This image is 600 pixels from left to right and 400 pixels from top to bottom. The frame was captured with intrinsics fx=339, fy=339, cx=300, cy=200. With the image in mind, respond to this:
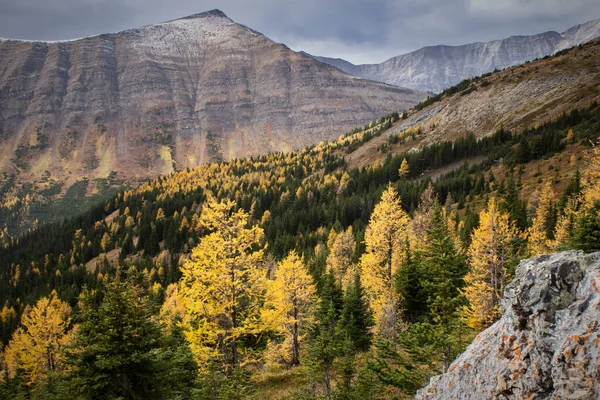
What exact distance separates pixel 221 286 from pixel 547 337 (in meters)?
12.2

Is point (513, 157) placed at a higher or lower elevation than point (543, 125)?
lower

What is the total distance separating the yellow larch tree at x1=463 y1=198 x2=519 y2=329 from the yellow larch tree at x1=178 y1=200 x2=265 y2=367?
18.3 metres

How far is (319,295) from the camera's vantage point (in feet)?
132

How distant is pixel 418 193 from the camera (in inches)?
4503

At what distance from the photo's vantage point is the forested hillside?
1362 centimetres

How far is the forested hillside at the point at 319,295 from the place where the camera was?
1362 cm

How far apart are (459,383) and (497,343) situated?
5.28ft

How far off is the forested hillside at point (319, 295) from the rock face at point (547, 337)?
5345 mm

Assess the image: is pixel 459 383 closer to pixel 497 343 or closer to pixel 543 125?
pixel 497 343

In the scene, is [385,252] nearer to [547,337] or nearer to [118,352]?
[118,352]

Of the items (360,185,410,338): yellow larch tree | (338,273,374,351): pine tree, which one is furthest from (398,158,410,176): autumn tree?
(338,273,374,351): pine tree

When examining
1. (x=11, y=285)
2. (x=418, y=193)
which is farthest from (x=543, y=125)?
(x=11, y=285)

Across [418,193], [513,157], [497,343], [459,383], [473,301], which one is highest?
[513,157]

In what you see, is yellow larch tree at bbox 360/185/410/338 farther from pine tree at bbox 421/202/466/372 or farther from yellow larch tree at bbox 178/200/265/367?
yellow larch tree at bbox 178/200/265/367
